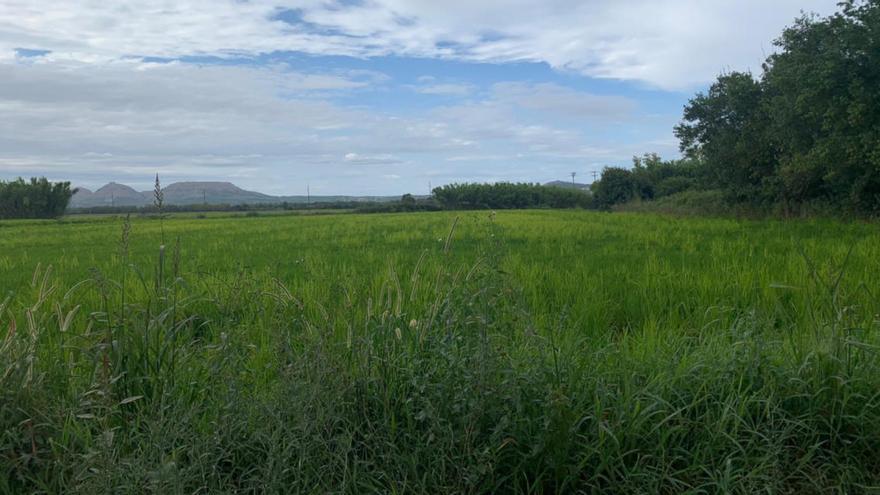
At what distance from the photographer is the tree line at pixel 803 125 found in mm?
15849

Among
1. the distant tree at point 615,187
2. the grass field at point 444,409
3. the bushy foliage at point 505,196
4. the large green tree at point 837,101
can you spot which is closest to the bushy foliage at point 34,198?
the bushy foliage at point 505,196

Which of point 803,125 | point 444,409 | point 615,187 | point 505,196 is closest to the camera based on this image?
point 444,409

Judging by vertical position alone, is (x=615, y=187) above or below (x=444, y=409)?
above

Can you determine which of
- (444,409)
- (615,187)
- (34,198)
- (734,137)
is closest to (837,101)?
(734,137)

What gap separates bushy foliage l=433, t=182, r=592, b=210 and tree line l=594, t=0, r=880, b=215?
149 feet

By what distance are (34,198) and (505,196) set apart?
5056 cm

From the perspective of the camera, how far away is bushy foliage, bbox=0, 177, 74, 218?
57250mm

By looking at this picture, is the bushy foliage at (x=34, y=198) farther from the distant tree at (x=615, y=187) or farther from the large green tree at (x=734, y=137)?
the large green tree at (x=734, y=137)

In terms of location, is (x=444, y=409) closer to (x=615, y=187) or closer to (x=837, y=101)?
(x=837, y=101)

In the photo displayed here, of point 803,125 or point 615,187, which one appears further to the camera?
point 615,187

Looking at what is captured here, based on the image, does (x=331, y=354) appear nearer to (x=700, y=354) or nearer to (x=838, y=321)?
(x=700, y=354)

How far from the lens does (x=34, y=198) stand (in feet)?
191

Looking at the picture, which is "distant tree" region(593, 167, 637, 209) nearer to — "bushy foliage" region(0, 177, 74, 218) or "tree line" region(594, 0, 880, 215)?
"tree line" region(594, 0, 880, 215)

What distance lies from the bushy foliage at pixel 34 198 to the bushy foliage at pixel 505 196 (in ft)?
133
